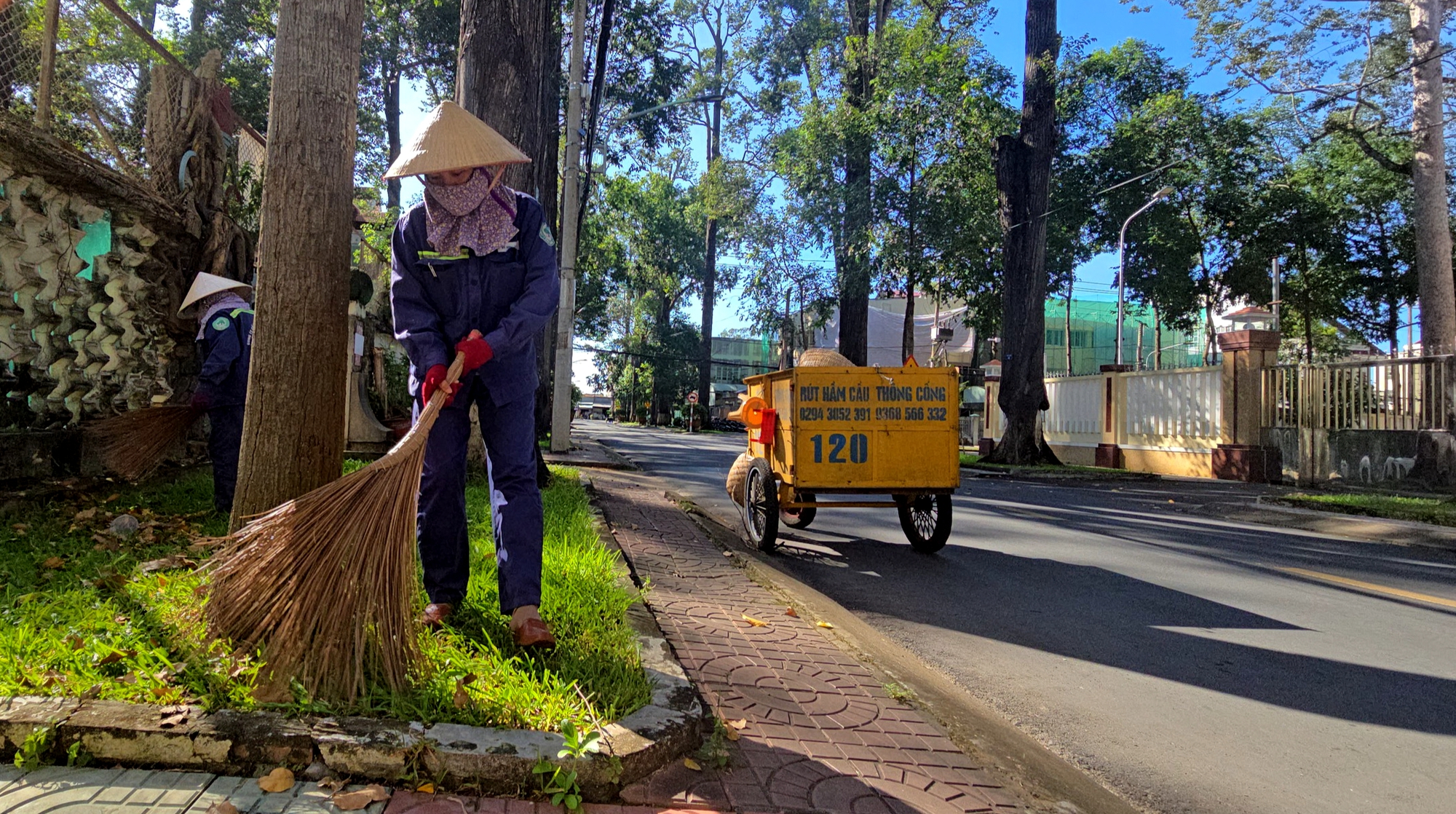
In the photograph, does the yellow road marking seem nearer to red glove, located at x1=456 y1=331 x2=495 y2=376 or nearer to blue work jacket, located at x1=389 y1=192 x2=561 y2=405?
blue work jacket, located at x1=389 y1=192 x2=561 y2=405

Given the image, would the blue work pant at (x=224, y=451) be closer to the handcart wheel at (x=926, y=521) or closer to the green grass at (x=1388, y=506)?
the handcart wheel at (x=926, y=521)

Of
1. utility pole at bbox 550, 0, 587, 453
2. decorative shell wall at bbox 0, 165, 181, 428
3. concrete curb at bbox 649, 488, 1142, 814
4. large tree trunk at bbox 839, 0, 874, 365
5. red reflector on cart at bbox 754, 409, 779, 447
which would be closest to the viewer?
concrete curb at bbox 649, 488, 1142, 814

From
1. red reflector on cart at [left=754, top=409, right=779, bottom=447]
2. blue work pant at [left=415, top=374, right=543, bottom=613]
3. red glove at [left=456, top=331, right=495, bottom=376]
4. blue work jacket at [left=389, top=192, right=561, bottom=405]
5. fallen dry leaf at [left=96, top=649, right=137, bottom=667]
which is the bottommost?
fallen dry leaf at [left=96, top=649, right=137, bottom=667]

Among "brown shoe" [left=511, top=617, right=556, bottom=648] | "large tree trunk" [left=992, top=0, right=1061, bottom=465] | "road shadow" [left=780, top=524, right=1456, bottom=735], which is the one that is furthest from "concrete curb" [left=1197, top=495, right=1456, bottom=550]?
"brown shoe" [left=511, top=617, right=556, bottom=648]

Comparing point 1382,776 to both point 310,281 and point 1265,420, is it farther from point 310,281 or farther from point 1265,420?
point 1265,420

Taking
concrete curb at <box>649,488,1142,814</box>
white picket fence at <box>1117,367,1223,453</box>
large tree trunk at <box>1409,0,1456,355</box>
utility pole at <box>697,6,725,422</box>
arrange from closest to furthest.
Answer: concrete curb at <box>649,488,1142,814</box>
large tree trunk at <box>1409,0,1456,355</box>
white picket fence at <box>1117,367,1223,453</box>
utility pole at <box>697,6,725,422</box>

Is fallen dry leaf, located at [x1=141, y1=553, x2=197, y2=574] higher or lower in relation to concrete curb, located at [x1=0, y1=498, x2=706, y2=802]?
higher

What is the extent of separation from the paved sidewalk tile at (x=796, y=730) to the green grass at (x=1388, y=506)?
26.8 ft

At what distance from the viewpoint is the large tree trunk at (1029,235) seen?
16.8 meters

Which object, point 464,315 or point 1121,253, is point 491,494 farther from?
point 1121,253

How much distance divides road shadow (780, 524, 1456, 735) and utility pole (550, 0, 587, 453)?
27.6 feet

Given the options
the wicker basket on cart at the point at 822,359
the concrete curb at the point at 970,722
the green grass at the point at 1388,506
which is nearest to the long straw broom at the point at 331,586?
the concrete curb at the point at 970,722

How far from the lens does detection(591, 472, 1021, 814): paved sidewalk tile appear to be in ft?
7.12

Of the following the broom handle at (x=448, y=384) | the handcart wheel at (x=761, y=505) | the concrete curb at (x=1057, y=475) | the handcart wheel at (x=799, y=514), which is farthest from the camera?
the concrete curb at (x=1057, y=475)
